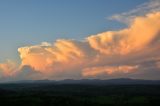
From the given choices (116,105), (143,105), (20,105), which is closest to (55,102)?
(20,105)

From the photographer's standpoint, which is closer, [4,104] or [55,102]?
[4,104]

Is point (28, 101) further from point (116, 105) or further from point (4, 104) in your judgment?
point (116, 105)

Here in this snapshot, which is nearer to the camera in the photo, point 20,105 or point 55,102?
point 20,105

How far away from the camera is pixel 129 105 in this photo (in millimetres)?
194625

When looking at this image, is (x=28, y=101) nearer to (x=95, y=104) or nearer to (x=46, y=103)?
(x=46, y=103)

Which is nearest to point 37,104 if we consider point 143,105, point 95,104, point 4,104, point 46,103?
point 46,103

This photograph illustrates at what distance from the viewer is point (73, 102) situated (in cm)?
19812

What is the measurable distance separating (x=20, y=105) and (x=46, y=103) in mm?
16391

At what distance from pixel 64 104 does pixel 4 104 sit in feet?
113

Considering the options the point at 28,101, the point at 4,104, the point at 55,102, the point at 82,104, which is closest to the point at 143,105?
the point at 82,104

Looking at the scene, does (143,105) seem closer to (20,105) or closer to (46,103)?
Result: (46,103)

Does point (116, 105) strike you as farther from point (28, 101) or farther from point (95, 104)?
point (28, 101)

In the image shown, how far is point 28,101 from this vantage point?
195m

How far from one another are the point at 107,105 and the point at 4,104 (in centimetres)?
5913
